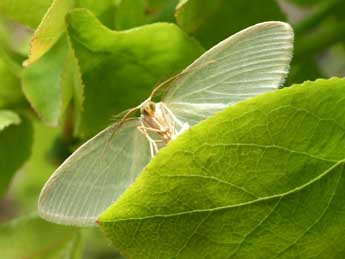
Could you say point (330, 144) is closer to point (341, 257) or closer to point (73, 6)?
point (341, 257)

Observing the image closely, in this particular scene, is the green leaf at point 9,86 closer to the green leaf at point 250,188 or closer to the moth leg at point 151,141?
the moth leg at point 151,141

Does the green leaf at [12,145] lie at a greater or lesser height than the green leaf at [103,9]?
lesser

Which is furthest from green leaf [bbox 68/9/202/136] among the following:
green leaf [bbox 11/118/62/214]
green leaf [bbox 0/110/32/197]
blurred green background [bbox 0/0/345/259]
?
green leaf [bbox 11/118/62/214]

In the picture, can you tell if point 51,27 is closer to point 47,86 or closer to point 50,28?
point 50,28

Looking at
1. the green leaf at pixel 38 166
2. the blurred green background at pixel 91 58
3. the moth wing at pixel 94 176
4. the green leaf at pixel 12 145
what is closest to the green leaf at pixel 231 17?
the blurred green background at pixel 91 58

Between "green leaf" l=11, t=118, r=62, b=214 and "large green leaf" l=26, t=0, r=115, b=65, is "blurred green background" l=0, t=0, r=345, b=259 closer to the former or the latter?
"large green leaf" l=26, t=0, r=115, b=65

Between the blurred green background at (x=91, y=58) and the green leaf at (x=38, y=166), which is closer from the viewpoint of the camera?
the blurred green background at (x=91, y=58)

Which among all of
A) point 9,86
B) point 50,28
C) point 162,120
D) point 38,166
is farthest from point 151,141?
point 38,166
